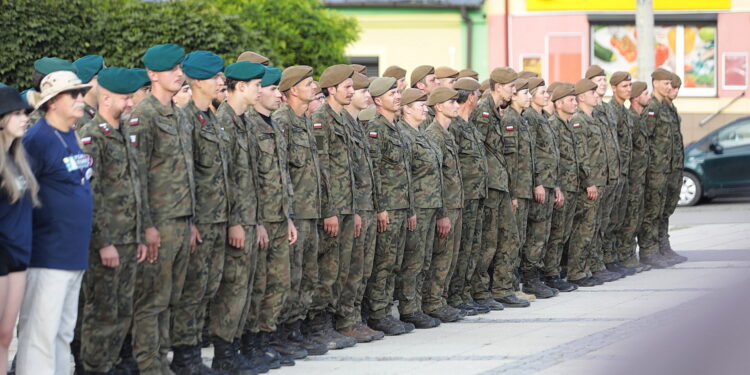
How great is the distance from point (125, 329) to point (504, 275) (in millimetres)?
5234

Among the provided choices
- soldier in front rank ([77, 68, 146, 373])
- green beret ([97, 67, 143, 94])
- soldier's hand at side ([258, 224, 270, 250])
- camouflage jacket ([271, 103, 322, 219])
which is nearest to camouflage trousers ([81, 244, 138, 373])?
soldier in front rank ([77, 68, 146, 373])

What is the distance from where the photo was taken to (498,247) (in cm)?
1120

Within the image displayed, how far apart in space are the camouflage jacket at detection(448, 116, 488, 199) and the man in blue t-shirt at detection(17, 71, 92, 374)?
16.3 ft

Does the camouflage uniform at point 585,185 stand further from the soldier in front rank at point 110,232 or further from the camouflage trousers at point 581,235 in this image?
the soldier in front rank at point 110,232

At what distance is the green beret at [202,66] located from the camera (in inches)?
286

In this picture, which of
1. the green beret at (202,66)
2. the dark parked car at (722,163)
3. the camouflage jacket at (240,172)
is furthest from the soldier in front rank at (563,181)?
the dark parked car at (722,163)

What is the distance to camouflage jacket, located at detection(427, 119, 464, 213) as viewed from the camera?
33.1 feet

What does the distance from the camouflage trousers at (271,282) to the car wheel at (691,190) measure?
15311 millimetres

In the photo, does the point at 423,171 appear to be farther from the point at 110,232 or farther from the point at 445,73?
the point at 110,232

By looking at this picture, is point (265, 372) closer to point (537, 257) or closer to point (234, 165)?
point (234, 165)

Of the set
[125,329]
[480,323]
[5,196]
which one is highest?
[5,196]

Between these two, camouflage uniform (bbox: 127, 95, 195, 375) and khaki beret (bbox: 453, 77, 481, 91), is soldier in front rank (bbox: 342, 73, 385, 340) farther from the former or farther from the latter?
camouflage uniform (bbox: 127, 95, 195, 375)

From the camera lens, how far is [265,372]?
7.60 metres

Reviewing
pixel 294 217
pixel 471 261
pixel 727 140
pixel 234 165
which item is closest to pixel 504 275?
pixel 471 261
